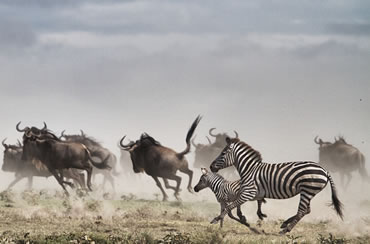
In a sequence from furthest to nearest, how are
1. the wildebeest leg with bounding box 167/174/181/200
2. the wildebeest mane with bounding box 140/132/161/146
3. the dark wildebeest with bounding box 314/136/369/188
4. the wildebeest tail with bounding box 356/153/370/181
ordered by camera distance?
1. the wildebeest tail with bounding box 356/153/370/181
2. the dark wildebeest with bounding box 314/136/369/188
3. the wildebeest mane with bounding box 140/132/161/146
4. the wildebeest leg with bounding box 167/174/181/200

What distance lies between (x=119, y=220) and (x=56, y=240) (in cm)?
400

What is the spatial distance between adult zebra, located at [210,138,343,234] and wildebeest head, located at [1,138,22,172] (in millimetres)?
17861

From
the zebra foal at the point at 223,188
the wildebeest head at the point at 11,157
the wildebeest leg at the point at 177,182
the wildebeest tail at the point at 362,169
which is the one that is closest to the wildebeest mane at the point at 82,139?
the wildebeest head at the point at 11,157

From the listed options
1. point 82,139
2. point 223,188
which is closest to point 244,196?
point 223,188

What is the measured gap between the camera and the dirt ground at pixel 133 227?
14.1 metres

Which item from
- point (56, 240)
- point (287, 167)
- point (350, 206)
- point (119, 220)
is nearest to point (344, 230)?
point (287, 167)

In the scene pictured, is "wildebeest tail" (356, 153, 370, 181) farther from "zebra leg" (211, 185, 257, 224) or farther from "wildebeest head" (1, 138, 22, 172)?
"zebra leg" (211, 185, 257, 224)

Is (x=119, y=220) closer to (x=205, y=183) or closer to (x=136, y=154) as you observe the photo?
(x=205, y=183)

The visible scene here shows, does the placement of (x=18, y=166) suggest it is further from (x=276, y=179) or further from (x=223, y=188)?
(x=276, y=179)

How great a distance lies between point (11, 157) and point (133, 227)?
1768cm

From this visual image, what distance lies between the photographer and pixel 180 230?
16484mm

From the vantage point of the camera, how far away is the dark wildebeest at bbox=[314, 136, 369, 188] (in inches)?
1379

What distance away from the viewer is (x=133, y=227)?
662 inches

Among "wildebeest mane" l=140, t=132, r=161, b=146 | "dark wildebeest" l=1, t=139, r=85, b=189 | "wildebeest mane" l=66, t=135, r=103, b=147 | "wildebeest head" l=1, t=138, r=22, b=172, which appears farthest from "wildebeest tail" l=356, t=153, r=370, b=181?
"wildebeest head" l=1, t=138, r=22, b=172
